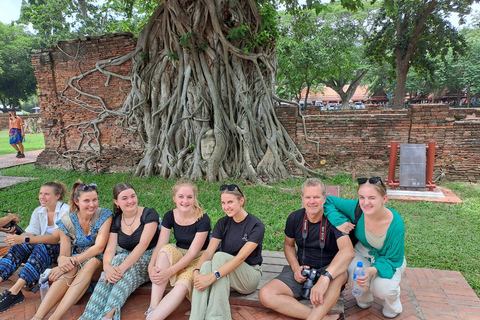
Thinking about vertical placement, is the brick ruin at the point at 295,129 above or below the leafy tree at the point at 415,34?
below

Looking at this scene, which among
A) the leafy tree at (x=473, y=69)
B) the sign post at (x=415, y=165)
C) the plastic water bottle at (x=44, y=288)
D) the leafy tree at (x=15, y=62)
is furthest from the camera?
the leafy tree at (x=15, y=62)

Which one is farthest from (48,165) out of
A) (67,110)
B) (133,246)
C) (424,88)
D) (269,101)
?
(424,88)

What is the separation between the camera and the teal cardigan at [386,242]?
247 centimetres

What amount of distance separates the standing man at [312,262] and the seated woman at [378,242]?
13 cm

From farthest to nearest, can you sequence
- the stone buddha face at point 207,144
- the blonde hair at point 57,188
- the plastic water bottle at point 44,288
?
the stone buddha face at point 207,144 < the blonde hair at point 57,188 < the plastic water bottle at point 44,288

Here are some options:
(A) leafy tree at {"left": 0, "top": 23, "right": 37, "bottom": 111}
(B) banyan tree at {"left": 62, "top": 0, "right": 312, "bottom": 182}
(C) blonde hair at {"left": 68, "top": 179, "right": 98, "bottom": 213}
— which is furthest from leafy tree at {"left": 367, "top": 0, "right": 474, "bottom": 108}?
(A) leafy tree at {"left": 0, "top": 23, "right": 37, "bottom": 111}

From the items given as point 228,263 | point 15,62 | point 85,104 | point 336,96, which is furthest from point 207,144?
point 336,96

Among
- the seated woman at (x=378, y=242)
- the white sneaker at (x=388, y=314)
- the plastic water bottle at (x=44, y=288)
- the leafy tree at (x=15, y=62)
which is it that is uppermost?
the leafy tree at (x=15, y=62)

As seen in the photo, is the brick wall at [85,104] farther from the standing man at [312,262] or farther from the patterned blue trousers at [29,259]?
the standing man at [312,262]

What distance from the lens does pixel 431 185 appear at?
6.38 meters

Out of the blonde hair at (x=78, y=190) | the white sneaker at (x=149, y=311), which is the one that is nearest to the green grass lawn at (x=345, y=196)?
the white sneaker at (x=149, y=311)

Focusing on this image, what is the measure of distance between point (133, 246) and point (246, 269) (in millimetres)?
1079

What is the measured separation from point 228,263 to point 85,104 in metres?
8.24

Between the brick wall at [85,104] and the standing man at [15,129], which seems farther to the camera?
the standing man at [15,129]
